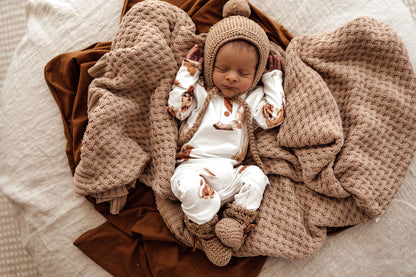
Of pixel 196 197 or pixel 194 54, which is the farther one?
pixel 194 54

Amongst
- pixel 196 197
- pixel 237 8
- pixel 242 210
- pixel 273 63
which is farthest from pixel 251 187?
pixel 237 8

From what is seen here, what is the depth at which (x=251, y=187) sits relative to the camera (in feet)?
3.29

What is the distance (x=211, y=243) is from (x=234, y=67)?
59cm

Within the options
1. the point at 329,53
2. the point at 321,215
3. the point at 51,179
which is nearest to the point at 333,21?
the point at 329,53

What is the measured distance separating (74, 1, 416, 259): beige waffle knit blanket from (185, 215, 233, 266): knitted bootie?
57 millimetres

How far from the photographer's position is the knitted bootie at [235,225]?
3.06 ft

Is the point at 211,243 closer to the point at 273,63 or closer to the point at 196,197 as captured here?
the point at 196,197

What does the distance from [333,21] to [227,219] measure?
870 millimetres

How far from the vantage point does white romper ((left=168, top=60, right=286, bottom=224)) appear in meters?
1.00

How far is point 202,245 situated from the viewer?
3.28 ft

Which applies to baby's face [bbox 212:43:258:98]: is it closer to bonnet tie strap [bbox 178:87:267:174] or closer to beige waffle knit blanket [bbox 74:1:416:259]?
bonnet tie strap [bbox 178:87:267:174]

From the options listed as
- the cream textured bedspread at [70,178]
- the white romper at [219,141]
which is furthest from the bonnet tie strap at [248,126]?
the cream textured bedspread at [70,178]

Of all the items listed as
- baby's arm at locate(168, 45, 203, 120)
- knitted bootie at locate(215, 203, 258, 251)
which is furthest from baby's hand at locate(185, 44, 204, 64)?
knitted bootie at locate(215, 203, 258, 251)

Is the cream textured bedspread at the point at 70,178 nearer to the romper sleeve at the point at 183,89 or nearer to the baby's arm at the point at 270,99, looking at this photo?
the baby's arm at the point at 270,99
